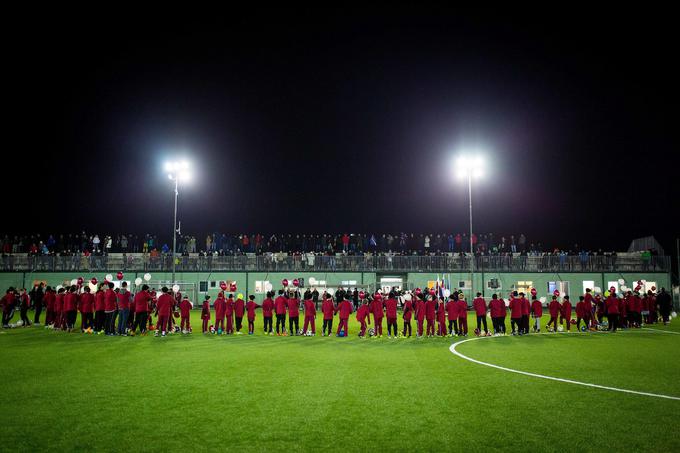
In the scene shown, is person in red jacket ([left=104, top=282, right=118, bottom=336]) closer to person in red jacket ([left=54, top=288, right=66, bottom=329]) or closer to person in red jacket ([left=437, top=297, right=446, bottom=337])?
person in red jacket ([left=54, top=288, right=66, bottom=329])

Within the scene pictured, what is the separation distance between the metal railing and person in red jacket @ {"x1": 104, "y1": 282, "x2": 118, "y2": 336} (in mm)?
24502

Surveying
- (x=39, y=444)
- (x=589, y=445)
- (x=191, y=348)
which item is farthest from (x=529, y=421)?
(x=191, y=348)

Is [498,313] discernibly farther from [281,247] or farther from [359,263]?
[281,247]

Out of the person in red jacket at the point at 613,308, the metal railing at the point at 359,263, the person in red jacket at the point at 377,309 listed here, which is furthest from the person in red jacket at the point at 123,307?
the metal railing at the point at 359,263

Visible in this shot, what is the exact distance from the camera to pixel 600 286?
44.8 meters

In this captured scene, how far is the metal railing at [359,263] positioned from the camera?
44.3 meters

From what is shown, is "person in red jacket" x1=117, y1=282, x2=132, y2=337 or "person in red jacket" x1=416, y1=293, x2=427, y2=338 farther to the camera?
"person in red jacket" x1=416, y1=293, x2=427, y2=338

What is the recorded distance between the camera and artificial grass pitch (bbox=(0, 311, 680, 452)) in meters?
6.02

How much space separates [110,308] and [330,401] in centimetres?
1489

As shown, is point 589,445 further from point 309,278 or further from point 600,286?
point 600,286

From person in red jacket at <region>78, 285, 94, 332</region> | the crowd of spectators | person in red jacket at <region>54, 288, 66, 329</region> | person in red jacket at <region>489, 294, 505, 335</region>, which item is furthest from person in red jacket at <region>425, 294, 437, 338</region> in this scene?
the crowd of spectators

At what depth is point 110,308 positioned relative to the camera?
19766mm

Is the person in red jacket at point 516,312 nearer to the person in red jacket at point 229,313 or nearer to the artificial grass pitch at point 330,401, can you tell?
the artificial grass pitch at point 330,401

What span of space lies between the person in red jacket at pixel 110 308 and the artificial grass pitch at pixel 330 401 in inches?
180
